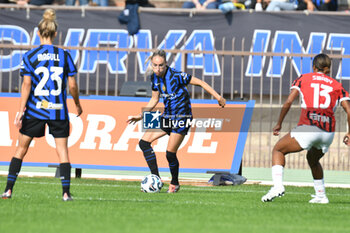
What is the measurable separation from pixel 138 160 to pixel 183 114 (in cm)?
282

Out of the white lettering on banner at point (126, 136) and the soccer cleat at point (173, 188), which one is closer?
the soccer cleat at point (173, 188)

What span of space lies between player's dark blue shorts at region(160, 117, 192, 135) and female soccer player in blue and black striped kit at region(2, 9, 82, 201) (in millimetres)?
2676

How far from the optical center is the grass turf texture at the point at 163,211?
746cm

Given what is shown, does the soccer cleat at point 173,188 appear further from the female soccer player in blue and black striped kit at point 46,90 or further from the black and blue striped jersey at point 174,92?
the female soccer player in blue and black striped kit at point 46,90

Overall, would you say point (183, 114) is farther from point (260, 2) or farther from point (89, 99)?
point (260, 2)

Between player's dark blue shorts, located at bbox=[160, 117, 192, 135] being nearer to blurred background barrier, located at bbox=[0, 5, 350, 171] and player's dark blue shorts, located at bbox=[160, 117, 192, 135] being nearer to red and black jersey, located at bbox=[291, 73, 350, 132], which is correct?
red and black jersey, located at bbox=[291, 73, 350, 132]

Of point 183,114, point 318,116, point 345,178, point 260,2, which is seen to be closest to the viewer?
point 318,116

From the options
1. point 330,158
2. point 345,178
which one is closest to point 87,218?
point 345,178

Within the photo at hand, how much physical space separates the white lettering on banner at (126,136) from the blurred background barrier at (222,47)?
344 centimetres

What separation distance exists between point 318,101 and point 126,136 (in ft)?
16.5

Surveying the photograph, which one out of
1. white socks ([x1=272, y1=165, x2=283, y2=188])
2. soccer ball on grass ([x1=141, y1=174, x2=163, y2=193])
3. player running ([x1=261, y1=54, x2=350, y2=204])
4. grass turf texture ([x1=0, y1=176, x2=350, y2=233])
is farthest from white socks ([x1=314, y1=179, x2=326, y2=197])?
soccer ball on grass ([x1=141, y1=174, x2=163, y2=193])

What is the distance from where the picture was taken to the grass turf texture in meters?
7.46

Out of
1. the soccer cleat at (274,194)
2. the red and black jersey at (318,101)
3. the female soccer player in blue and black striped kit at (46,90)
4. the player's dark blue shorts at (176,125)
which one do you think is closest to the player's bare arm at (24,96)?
the female soccer player in blue and black striped kit at (46,90)

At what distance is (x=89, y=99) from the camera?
14.7 metres
